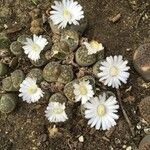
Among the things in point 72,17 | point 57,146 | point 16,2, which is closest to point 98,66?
point 72,17

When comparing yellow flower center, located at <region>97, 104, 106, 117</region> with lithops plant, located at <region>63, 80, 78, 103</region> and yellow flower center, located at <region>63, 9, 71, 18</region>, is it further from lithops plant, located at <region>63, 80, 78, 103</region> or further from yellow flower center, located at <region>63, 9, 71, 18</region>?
yellow flower center, located at <region>63, 9, 71, 18</region>

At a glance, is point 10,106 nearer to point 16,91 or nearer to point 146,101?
point 16,91

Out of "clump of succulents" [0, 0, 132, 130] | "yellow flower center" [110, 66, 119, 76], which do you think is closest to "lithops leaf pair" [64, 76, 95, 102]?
"clump of succulents" [0, 0, 132, 130]

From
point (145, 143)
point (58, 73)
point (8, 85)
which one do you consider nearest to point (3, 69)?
point (8, 85)

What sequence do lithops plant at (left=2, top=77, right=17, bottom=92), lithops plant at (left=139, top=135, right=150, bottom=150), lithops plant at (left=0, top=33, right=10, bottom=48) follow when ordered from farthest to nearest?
1. lithops plant at (left=0, top=33, right=10, bottom=48)
2. lithops plant at (left=2, top=77, right=17, bottom=92)
3. lithops plant at (left=139, top=135, right=150, bottom=150)

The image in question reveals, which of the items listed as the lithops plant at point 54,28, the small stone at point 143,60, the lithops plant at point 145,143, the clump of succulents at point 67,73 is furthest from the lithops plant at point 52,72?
the lithops plant at point 145,143

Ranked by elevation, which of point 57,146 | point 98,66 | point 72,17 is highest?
point 72,17

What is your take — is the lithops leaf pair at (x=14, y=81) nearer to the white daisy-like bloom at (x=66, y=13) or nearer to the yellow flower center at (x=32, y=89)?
the yellow flower center at (x=32, y=89)
